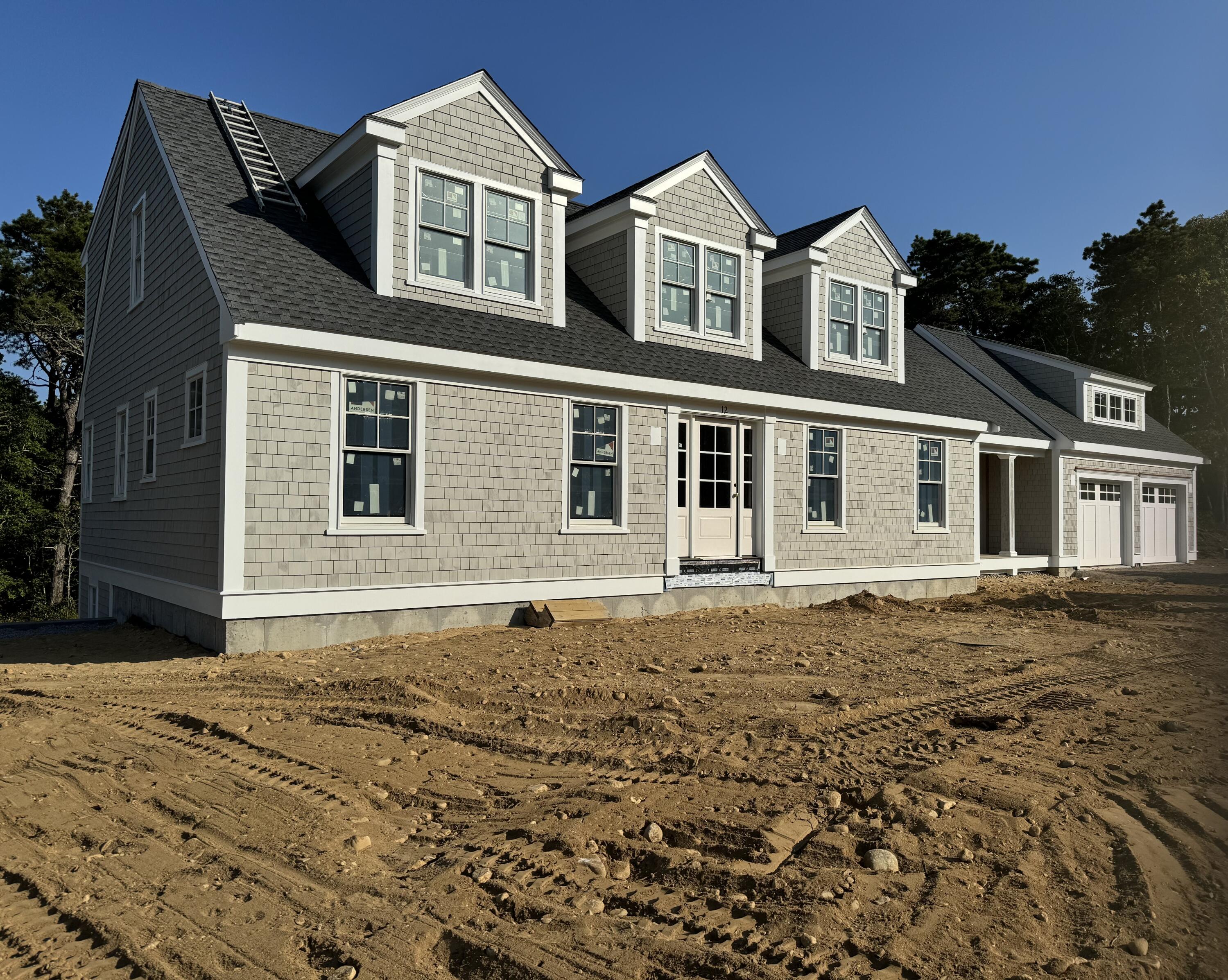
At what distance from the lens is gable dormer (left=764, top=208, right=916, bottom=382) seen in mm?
16109

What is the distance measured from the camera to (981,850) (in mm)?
4102

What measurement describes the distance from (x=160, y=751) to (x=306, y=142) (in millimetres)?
11709

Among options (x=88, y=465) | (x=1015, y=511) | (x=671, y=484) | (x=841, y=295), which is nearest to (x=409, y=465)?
(x=671, y=484)

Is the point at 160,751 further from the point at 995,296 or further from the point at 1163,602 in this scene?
the point at 995,296

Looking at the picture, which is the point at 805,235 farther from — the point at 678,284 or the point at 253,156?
the point at 253,156

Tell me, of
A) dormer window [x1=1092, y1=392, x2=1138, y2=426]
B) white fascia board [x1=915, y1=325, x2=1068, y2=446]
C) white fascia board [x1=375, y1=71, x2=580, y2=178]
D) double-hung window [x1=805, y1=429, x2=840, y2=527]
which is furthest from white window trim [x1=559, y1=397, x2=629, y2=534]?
dormer window [x1=1092, y1=392, x2=1138, y2=426]

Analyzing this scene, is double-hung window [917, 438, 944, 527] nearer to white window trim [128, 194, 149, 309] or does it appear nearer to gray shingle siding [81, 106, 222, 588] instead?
gray shingle siding [81, 106, 222, 588]

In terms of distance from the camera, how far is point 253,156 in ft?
42.2

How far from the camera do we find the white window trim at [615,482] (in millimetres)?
11820

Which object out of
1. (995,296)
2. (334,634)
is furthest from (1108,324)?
(334,634)

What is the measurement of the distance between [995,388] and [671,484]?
47.6 ft

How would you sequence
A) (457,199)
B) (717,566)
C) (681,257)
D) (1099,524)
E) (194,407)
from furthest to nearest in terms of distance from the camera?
(1099,524), (681,257), (717,566), (457,199), (194,407)

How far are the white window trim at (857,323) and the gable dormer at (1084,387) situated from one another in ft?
33.2

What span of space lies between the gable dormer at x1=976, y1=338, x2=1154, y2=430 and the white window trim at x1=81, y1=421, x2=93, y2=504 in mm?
24757
